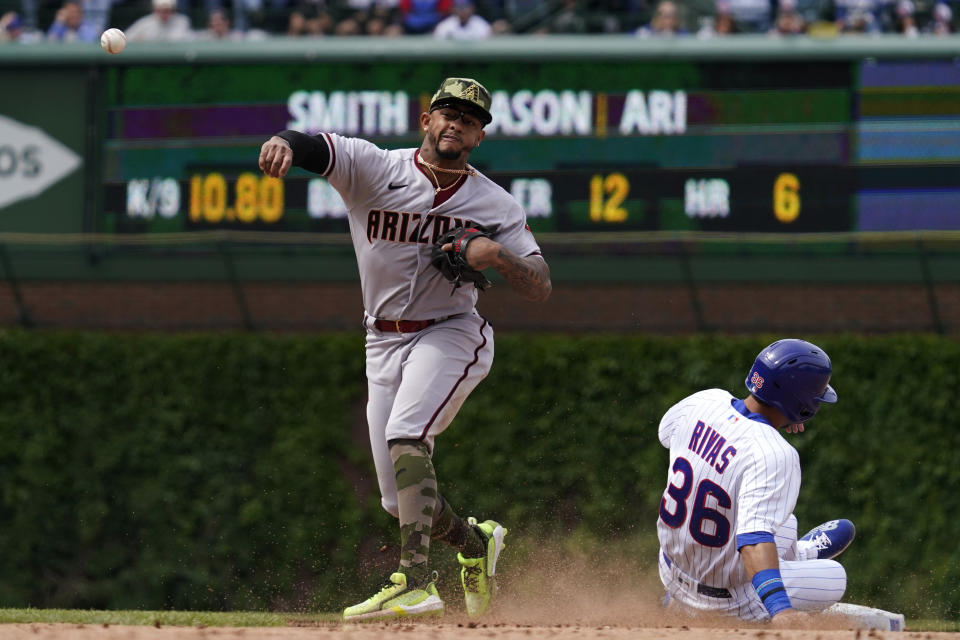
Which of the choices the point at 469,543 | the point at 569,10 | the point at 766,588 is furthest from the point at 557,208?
the point at 766,588

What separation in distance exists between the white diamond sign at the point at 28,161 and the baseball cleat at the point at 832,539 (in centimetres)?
807

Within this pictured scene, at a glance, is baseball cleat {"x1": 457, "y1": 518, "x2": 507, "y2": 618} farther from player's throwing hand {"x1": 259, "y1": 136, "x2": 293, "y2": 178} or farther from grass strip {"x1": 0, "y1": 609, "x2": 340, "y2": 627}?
player's throwing hand {"x1": 259, "y1": 136, "x2": 293, "y2": 178}

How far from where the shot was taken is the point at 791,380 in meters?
5.01

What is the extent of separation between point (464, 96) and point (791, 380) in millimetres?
1669

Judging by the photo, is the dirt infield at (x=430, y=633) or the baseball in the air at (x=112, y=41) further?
the baseball in the air at (x=112, y=41)

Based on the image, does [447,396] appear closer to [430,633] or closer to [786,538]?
[430,633]

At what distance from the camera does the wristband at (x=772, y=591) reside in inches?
181

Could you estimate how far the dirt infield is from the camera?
4195 mm

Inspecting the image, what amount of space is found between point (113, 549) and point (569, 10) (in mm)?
6310

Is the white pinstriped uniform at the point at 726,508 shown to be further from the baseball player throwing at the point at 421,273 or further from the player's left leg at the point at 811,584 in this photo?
the baseball player throwing at the point at 421,273

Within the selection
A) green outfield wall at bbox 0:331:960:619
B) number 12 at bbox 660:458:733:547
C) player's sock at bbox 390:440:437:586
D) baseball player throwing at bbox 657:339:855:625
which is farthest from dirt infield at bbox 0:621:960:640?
green outfield wall at bbox 0:331:960:619

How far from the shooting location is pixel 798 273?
10641 mm

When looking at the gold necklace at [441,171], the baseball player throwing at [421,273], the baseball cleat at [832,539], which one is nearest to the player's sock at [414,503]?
the baseball player throwing at [421,273]

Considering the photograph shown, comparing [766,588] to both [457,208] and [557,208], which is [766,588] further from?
[557,208]
